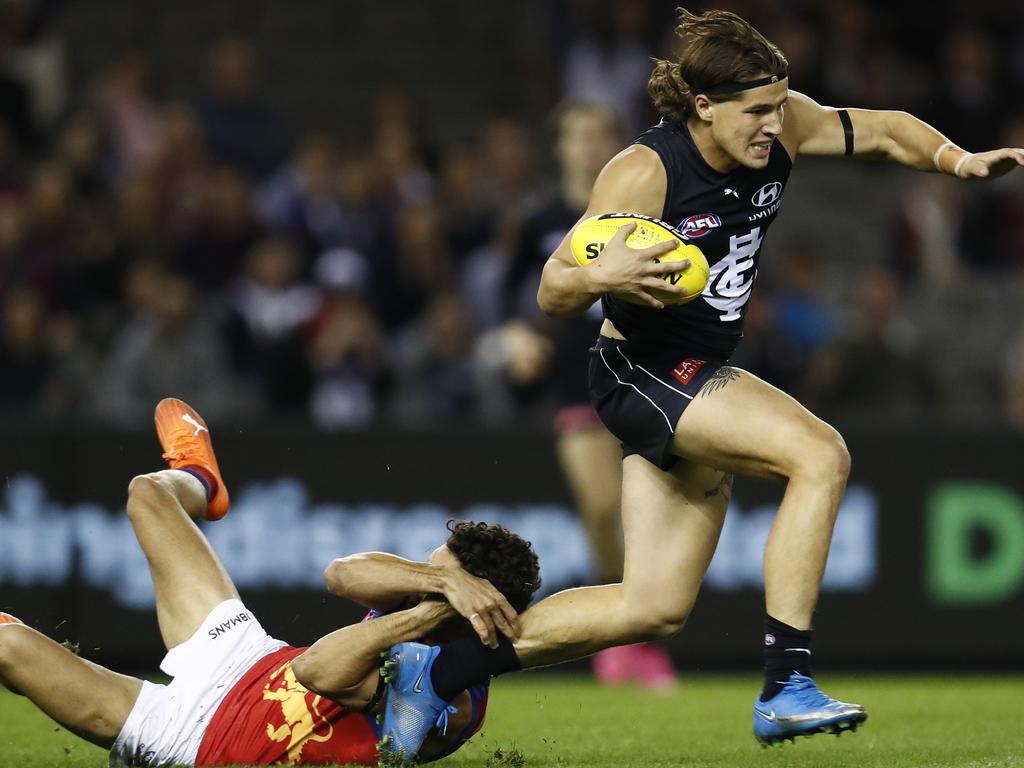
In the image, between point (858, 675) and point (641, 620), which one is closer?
point (641, 620)

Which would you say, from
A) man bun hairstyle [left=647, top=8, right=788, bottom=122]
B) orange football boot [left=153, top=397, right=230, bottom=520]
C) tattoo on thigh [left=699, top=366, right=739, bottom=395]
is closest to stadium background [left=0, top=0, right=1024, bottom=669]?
orange football boot [left=153, top=397, right=230, bottom=520]

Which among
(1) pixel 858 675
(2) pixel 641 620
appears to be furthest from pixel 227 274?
(2) pixel 641 620

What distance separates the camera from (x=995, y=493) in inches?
416

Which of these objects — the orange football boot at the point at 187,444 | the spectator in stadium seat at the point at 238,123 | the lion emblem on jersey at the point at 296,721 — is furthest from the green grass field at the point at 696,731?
the spectator in stadium seat at the point at 238,123

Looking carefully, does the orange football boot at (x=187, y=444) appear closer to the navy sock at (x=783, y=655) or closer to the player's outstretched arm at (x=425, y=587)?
the player's outstretched arm at (x=425, y=587)

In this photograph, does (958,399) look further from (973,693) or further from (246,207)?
(246,207)

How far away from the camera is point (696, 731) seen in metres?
7.33

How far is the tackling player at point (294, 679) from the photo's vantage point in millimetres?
5582

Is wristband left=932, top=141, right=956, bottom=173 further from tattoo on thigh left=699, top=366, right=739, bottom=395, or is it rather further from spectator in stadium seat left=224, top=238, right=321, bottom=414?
spectator in stadium seat left=224, top=238, right=321, bottom=414

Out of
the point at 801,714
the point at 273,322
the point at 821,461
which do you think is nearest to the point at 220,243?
the point at 273,322

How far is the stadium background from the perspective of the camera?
10469mm

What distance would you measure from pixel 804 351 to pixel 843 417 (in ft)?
3.17

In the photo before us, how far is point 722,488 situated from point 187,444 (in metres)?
2.27

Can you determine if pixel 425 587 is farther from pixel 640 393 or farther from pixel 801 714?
pixel 801 714
